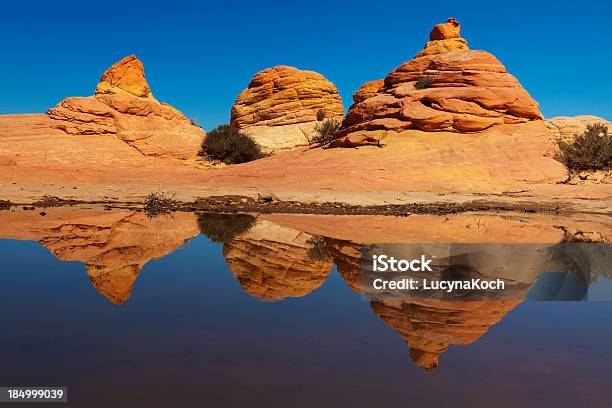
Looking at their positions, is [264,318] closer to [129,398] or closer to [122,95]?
[129,398]

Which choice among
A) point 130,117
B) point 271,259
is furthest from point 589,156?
point 130,117

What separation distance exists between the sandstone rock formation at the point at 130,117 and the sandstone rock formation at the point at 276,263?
1051 inches

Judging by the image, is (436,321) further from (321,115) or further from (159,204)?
(321,115)

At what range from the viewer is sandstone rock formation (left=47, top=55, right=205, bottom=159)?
122ft

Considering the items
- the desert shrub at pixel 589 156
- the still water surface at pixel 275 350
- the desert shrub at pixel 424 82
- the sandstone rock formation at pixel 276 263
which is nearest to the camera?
the still water surface at pixel 275 350

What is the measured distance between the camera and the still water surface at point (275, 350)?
427 cm

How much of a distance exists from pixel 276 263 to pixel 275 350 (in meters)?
4.41

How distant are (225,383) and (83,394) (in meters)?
1.02

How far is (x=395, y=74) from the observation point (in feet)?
121

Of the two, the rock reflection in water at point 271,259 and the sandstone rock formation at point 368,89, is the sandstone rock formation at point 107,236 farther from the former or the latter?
the sandstone rock formation at point 368,89

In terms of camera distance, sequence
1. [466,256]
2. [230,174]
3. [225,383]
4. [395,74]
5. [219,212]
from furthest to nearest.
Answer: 1. [395,74]
2. [230,174]
3. [219,212]
4. [466,256]
5. [225,383]

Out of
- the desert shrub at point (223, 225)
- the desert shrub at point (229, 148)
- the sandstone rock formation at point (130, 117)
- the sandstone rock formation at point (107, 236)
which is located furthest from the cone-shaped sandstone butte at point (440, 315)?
the sandstone rock formation at point (130, 117)

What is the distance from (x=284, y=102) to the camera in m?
54.0

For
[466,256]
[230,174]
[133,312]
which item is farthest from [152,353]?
[230,174]
